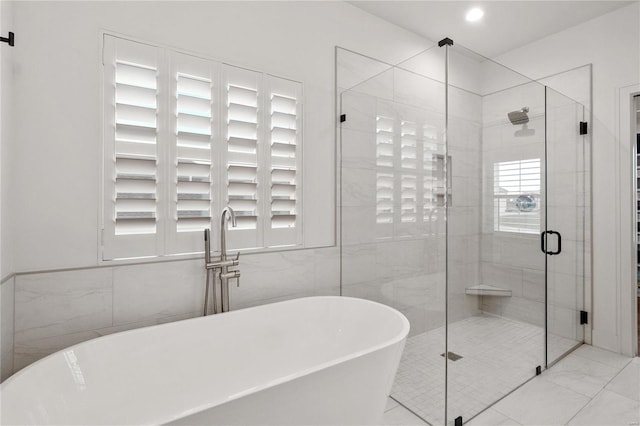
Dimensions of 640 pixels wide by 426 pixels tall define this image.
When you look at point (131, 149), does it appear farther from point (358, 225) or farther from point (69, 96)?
point (358, 225)

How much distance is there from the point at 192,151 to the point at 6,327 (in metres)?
1.15

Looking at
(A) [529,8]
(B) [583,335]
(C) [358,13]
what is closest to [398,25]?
(C) [358,13]

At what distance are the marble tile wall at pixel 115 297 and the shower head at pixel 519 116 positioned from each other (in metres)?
1.70

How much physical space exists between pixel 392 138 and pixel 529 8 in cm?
174

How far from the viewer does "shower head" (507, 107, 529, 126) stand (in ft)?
6.67

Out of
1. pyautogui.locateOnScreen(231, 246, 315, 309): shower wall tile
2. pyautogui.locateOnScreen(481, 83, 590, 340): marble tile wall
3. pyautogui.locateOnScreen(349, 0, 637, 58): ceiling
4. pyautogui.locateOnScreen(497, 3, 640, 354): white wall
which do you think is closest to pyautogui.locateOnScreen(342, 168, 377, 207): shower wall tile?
pyautogui.locateOnScreen(231, 246, 315, 309): shower wall tile

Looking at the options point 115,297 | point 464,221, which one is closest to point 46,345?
point 115,297

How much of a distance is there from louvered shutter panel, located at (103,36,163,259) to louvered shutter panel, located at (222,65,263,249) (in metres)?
0.40

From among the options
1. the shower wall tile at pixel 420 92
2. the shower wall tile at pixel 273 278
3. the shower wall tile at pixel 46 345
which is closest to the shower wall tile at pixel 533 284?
the shower wall tile at pixel 420 92

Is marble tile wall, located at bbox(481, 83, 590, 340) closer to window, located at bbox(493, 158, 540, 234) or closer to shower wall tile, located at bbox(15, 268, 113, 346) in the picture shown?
window, located at bbox(493, 158, 540, 234)

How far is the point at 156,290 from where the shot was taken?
69.6 inches

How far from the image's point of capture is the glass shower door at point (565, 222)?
2361mm

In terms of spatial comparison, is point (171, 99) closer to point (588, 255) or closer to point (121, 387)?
point (121, 387)

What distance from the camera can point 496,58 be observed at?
134 inches
